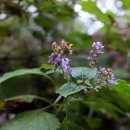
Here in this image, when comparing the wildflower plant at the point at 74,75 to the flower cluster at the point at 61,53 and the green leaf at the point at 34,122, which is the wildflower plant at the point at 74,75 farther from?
the green leaf at the point at 34,122

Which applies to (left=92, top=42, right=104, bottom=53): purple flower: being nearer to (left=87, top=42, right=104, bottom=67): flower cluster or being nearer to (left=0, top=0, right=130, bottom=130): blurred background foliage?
(left=87, top=42, right=104, bottom=67): flower cluster

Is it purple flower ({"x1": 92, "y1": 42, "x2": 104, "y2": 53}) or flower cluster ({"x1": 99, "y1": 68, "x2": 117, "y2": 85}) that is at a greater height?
purple flower ({"x1": 92, "y1": 42, "x2": 104, "y2": 53})

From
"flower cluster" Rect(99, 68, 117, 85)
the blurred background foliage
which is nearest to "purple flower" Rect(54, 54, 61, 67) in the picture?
"flower cluster" Rect(99, 68, 117, 85)

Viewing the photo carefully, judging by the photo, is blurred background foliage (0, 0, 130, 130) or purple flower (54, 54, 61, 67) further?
blurred background foliage (0, 0, 130, 130)

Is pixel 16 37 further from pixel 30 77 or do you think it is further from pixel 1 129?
pixel 1 129

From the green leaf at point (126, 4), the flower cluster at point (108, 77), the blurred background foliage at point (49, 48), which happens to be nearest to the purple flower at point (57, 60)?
the flower cluster at point (108, 77)

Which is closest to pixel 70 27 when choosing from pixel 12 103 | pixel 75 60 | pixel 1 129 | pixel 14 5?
pixel 75 60
